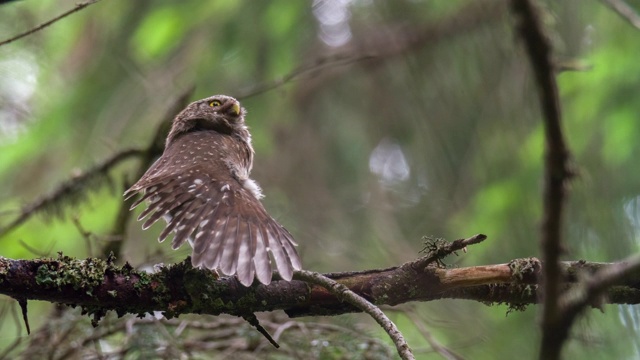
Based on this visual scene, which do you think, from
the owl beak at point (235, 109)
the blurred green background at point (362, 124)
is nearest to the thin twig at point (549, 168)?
the blurred green background at point (362, 124)

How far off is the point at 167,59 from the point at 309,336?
2.65 metres

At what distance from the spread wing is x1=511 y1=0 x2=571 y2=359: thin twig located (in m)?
1.31

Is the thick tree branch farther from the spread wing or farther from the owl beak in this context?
the owl beak

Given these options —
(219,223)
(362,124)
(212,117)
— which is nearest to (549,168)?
(219,223)

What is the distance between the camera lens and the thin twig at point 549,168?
1.07 meters

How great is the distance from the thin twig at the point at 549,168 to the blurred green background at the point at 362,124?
1.88 m

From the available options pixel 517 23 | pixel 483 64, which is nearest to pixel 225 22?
pixel 483 64

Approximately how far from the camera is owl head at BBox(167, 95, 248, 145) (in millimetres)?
4148

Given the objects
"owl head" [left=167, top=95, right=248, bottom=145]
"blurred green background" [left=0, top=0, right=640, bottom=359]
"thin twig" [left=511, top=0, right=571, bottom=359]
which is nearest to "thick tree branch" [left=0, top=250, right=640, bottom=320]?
"blurred green background" [left=0, top=0, right=640, bottom=359]

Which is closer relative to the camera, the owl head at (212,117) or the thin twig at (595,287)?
the thin twig at (595,287)

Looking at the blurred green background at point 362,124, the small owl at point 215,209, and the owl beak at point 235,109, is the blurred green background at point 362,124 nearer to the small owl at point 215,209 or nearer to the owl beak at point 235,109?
the owl beak at point 235,109

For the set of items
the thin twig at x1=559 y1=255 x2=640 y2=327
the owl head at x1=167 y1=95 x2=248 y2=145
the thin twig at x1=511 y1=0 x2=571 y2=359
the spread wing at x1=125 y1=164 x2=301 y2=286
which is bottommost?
the thin twig at x1=559 y1=255 x2=640 y2=327

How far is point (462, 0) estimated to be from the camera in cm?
480

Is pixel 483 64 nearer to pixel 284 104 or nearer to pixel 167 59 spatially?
pixel 284 104
